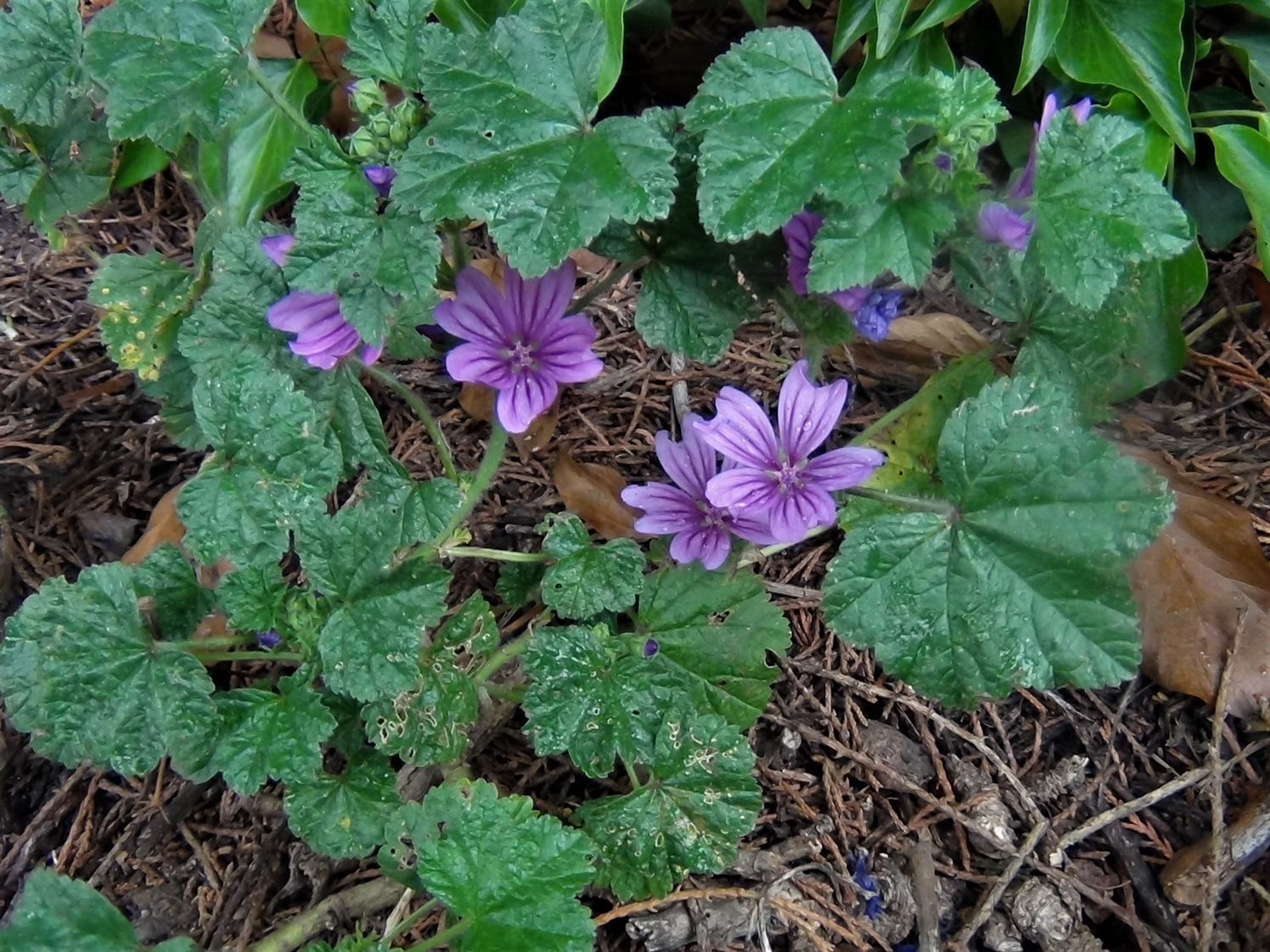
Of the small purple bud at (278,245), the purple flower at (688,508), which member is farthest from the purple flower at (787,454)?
the small purple bud at (278,245)

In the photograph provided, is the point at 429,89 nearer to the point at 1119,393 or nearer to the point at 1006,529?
the point at 1006,529

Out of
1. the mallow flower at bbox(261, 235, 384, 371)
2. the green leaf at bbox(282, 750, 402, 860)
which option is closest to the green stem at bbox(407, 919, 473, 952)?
the green leaf at bbox(282, 750, 402, 860)

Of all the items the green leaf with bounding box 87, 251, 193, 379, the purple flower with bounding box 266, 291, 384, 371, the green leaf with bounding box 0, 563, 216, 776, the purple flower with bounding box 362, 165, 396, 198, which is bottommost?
the green leaf with bounding box 0, 563, 216, 776

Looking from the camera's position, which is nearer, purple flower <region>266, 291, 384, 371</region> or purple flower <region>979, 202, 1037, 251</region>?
purple flower <region>979, 202, 1037, 251</region>

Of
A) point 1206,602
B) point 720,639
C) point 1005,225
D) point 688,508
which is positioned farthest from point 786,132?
point 1206,602

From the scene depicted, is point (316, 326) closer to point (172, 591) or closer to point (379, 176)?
point (379, 176)

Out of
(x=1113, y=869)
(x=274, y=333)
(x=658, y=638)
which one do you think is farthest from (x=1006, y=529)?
(x=274, y=333)

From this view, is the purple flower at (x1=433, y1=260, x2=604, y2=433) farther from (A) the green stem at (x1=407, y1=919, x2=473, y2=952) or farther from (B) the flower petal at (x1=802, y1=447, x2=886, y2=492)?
(A) the green stem at (x1=407, y1=919, x2=473, y2=952)
